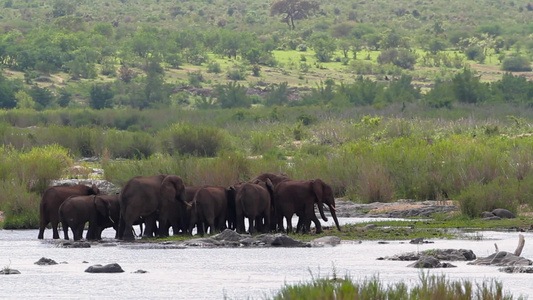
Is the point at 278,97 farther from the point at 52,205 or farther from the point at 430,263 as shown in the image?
the point at 430,263

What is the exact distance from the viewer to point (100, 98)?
73.1m

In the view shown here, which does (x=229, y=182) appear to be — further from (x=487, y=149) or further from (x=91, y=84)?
(x=91, y=84)

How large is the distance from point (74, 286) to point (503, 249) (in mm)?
7866

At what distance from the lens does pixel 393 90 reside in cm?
6869

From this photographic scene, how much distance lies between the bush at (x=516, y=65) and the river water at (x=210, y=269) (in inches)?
2794

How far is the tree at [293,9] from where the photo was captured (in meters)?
126

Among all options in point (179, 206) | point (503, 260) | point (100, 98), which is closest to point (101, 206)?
point (179, 206)

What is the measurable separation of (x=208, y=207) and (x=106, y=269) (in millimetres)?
5013

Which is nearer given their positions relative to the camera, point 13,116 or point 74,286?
point 74,286

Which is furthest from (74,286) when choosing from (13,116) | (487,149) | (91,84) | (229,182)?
(91,84)

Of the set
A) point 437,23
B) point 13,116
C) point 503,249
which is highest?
point 437,23

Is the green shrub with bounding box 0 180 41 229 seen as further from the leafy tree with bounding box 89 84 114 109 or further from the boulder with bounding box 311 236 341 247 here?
the leafy tree with bounding box 89 84 114 109

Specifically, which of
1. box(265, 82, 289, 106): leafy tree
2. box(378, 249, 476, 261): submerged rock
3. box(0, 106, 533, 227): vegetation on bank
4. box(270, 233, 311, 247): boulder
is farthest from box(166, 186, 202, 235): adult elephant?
box(265, 82, 289, 106): leafy tree

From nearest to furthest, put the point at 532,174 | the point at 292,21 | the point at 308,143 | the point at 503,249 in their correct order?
the point at 503,249 → the point at 532,174 → the point at 308,143 → the point at 292,21
